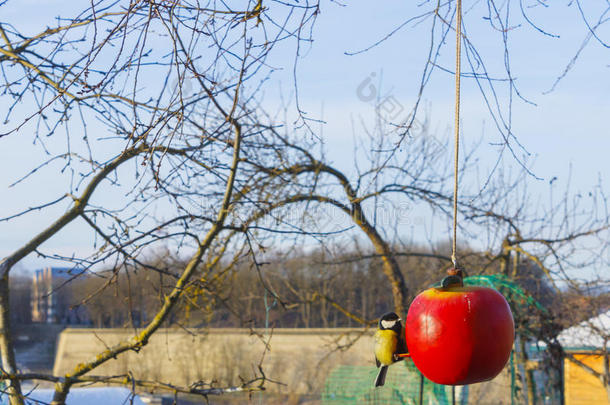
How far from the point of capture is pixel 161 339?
2173cm

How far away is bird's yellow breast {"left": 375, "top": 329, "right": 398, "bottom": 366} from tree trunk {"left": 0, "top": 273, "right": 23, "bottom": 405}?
209 cm

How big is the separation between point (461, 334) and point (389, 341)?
633 mm

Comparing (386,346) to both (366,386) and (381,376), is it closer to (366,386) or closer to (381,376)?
(381,376)

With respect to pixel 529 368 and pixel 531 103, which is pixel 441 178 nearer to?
pixel 529 368

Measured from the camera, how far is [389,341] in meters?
2.47

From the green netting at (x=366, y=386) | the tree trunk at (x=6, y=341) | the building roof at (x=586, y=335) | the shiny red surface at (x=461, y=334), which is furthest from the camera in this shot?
the green netting at (x=366, y=386)

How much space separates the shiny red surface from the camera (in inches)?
73.8

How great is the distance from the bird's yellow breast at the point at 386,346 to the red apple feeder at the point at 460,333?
461 millimetres

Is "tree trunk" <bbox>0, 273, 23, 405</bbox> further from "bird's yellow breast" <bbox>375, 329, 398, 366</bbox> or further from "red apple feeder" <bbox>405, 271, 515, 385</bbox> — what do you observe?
"red apple feeder" <bbox>405, 271, 515, 385</bbox>

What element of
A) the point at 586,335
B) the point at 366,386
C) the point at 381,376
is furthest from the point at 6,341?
the point at 366,386

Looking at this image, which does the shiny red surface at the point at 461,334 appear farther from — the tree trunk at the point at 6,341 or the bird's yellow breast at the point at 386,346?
the tree trunk at the point at 6,341

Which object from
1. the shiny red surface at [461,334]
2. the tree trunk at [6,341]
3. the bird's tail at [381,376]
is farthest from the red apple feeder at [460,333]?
the tree trunk at [6,341]

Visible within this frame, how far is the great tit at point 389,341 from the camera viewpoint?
2441 millimetres

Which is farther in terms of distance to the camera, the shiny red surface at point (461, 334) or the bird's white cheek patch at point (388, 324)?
the bird's white cheek patch at point (388, 324)
